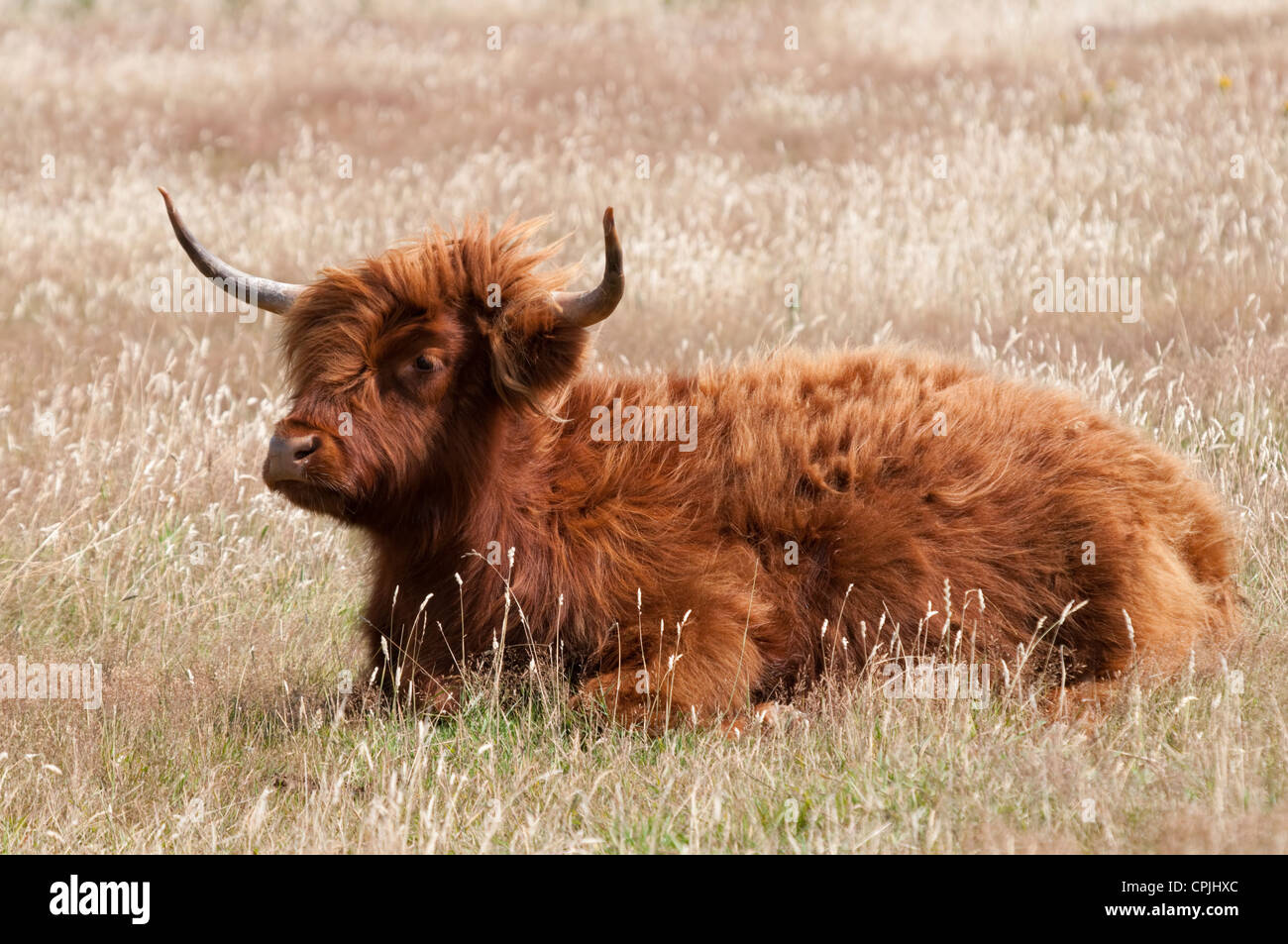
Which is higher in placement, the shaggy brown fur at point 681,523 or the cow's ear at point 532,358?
the cow's ear at point 532,358

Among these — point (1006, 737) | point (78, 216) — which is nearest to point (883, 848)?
point (1006, 737)

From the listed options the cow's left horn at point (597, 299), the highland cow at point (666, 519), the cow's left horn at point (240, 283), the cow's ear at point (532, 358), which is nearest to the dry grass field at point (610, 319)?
the highland cow at point (666, 519)

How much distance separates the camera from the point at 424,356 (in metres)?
4.79

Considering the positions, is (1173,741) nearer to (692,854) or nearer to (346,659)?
(692,854)

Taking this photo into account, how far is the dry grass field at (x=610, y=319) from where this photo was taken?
4016mm

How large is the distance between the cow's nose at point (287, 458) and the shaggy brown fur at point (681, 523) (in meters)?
0.18

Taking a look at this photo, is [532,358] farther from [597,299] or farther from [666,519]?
[666,519]

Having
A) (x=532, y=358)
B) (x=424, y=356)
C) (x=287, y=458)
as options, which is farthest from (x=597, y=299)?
(x=287, y=458)

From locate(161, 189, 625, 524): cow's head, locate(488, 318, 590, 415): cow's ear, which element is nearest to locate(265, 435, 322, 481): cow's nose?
locate(161, 189, 625, 524): cow's head

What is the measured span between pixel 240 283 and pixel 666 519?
171 cm

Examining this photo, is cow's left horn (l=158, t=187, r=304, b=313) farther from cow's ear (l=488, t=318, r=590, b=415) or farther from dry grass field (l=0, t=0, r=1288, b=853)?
dry grass field (l=0, t=0, r=1288, b=853)

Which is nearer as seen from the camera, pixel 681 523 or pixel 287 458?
pixel 287 458

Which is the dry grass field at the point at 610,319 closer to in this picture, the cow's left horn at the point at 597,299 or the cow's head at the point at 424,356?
the cow's head at the point at 424,356

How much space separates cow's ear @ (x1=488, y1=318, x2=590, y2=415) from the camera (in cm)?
483
